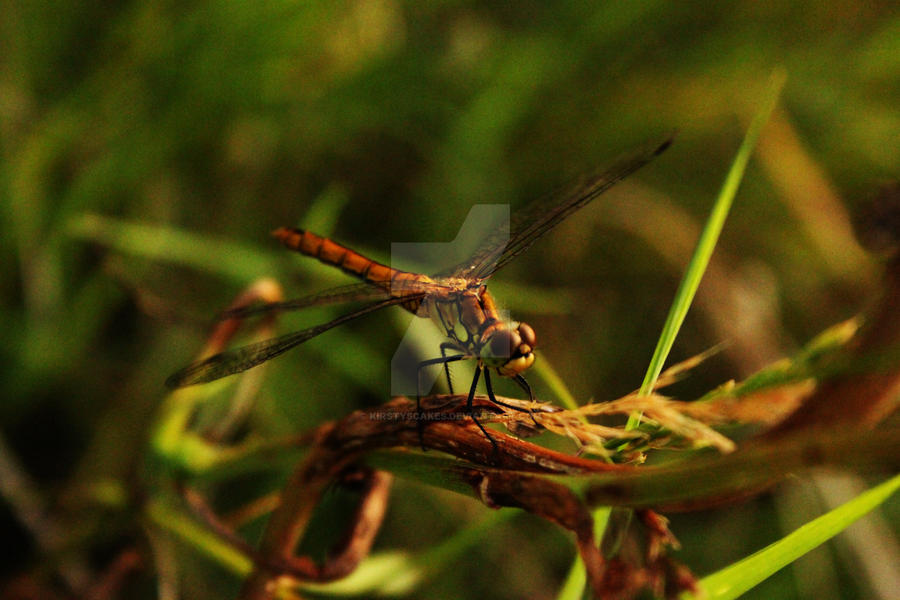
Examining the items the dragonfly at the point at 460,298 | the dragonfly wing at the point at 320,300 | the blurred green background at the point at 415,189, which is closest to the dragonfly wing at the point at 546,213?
the dragonfly at the point at 460,298

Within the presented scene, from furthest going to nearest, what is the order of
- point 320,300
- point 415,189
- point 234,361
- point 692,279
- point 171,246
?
point 415,189 < point 171,246 < point 320,300 < point 234,361 < point 692,279

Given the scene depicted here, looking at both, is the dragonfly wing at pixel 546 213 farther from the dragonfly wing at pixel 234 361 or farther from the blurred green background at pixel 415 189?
the blurred green background at pixel 415 189

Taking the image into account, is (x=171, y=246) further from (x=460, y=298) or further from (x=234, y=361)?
(x=460, y=298)

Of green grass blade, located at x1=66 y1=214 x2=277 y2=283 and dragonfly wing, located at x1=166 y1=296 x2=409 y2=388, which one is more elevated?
green grass blade, located at x1=66 y1=214 x2=277 y2=283

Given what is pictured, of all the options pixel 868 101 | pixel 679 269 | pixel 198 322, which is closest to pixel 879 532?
pixel 679 269

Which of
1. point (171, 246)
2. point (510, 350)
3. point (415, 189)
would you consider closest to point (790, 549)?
point (510, 350)

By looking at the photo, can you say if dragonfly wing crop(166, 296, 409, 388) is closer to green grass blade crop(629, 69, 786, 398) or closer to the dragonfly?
the dragonfly

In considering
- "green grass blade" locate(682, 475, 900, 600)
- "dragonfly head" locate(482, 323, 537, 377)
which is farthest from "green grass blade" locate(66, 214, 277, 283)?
"green grass blade" locate(682, 475, 900, 600)
